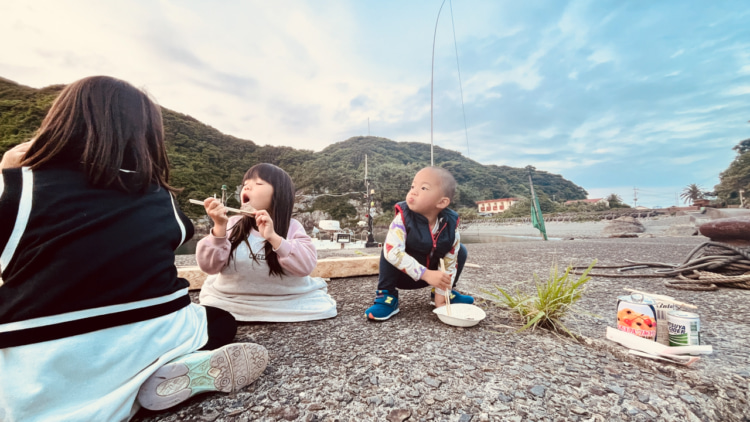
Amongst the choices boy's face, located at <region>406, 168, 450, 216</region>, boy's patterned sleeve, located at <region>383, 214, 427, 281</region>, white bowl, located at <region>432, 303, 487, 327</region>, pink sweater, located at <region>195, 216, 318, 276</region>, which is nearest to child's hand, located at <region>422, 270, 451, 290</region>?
boy's patterned sleeve, located at <region>383, 214, 427, 281</region>

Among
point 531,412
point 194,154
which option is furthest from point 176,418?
point 194,154

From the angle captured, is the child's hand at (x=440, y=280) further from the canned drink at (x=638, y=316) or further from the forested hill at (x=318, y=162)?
the forested hill at (x=318, y=162)

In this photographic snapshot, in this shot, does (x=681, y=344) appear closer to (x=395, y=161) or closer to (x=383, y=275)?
(x=383, y=275)

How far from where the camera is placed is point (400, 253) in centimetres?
184

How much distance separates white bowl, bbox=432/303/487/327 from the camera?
1708 mm

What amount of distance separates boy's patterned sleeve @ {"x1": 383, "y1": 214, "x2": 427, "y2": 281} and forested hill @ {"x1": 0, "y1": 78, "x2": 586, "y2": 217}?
391 inches

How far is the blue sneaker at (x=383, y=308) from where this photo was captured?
187cm

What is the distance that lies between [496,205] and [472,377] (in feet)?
170

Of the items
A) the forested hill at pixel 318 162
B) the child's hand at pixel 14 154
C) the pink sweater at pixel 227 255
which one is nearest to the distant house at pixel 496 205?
the forested hill at pixel 318 162

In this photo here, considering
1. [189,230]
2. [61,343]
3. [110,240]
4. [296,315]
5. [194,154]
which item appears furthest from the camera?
[194,154]

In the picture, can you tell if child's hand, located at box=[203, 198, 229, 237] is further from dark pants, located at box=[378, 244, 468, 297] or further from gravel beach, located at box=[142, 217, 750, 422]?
dark pants, located at box=[378, 244, 468, 297]

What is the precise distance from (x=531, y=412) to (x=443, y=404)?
284mm

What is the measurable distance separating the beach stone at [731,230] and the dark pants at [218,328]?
15.8ft

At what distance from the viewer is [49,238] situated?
0.81 metres
